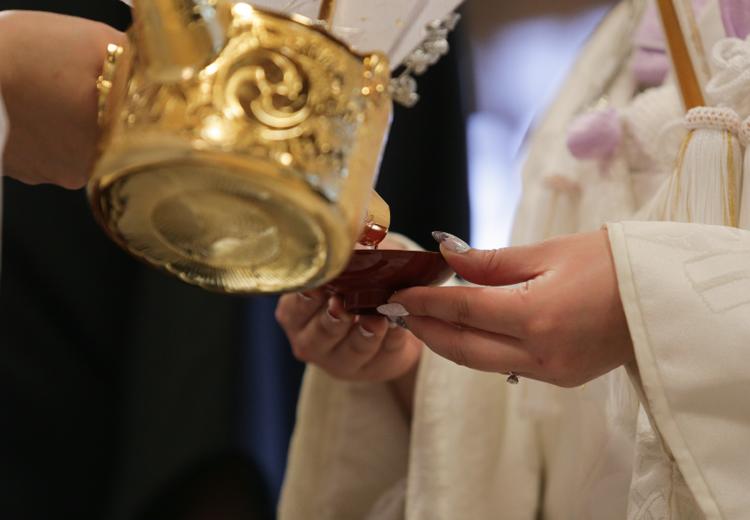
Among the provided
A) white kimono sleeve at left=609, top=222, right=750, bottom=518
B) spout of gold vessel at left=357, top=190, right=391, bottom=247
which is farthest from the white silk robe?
spout of gold vessel at left=357, top=190, right=391, bottom=247

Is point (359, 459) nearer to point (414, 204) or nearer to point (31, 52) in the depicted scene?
point (31, 52)

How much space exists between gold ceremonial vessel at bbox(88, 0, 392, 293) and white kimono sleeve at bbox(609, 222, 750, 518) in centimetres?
14

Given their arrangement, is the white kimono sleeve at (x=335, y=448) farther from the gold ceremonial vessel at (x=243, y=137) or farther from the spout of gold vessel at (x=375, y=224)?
the gold ceremonial vessel at (x=243, y=137)

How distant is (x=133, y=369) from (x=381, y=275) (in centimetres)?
63

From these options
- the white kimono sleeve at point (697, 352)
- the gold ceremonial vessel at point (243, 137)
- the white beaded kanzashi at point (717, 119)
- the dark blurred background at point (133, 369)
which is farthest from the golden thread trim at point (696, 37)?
the dark blurred background at point (133, 369)

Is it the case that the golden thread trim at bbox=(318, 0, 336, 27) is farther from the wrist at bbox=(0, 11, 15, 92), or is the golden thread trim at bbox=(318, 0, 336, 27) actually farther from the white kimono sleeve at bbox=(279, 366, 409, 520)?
the white kimono sleeve at bbox=(279, 366, 409, 520)

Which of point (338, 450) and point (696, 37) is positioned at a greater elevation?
point (696, 37)

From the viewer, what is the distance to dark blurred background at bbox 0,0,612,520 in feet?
2.90

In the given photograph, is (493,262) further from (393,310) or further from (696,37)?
(696,37)

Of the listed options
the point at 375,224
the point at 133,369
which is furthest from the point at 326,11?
the point at 133,369

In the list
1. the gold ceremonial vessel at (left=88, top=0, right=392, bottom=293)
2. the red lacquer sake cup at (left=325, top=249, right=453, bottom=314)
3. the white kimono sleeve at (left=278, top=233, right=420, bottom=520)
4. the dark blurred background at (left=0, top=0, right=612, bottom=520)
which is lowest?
the dark blurred background at (left=0, top=0, right=612, bottom=520)

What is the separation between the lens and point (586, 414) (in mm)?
561

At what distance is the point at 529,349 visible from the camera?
37 centimetres

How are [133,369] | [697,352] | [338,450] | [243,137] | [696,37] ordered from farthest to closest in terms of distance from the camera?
[133,369] < [338,450] < [696,37] < [697,352] < [243,137]
